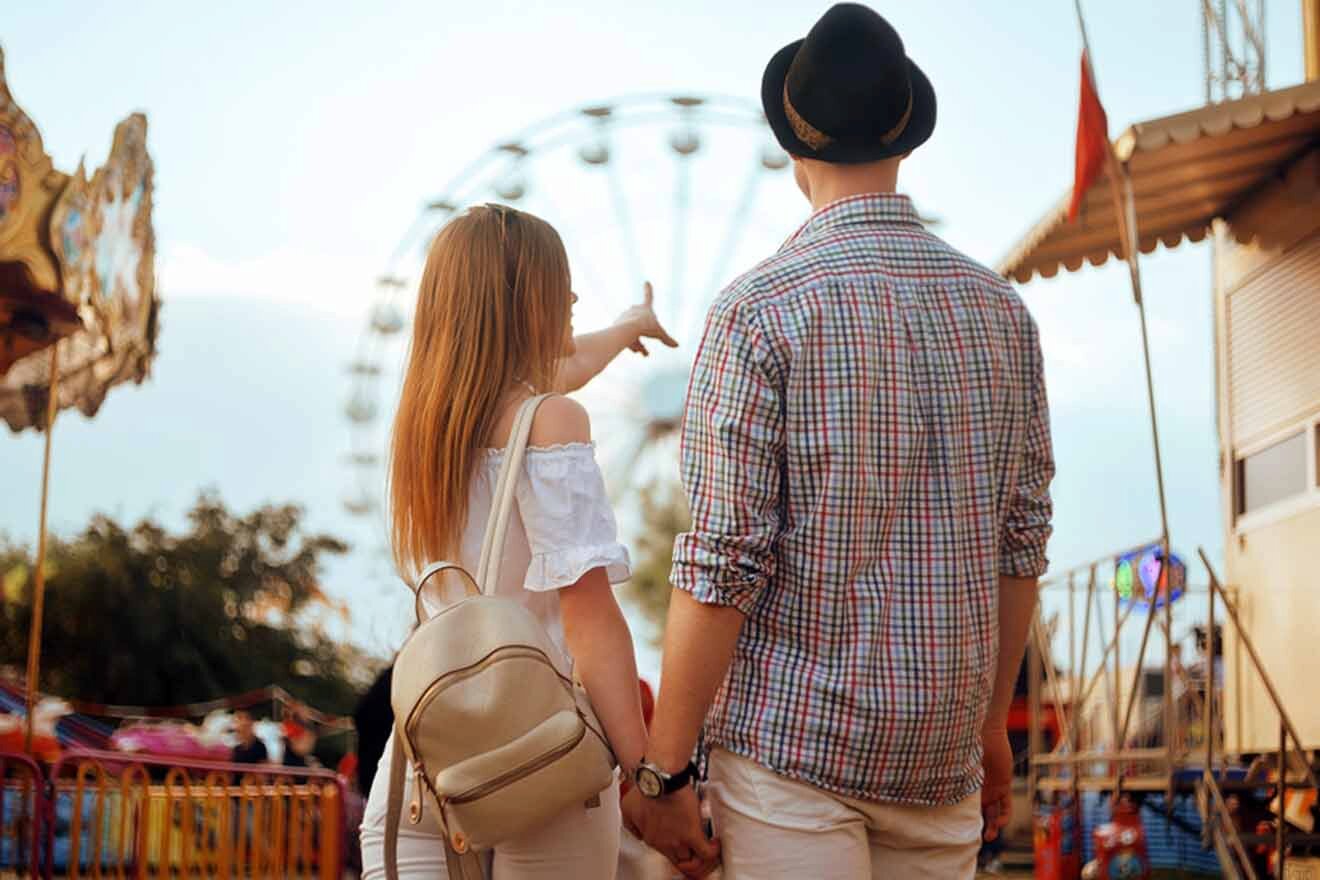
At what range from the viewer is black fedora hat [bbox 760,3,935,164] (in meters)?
2.28

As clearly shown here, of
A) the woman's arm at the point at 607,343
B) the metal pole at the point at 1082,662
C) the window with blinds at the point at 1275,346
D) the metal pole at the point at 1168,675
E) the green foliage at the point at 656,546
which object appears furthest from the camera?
the green foliage at the point at 656,546

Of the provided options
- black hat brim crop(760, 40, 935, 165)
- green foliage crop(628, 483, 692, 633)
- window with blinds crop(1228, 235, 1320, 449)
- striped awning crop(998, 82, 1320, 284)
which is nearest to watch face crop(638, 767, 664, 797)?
black hat brim crop(760, 40, 935, 165)

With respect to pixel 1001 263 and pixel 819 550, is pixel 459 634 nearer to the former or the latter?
pixel 819 550

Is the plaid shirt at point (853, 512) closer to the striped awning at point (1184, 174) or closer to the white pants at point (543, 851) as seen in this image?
the white pants at point (543, 851)

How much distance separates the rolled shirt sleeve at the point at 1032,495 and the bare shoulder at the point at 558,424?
62 cm

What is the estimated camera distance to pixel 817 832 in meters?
2.03

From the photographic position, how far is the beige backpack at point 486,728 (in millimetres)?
2055

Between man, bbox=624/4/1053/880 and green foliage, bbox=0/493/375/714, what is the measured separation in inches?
1277

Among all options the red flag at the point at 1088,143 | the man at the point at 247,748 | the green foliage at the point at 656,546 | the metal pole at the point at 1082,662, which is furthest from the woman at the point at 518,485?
the green foliage at the point at 656,546

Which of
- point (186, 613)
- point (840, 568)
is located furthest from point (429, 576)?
point (186, 613)

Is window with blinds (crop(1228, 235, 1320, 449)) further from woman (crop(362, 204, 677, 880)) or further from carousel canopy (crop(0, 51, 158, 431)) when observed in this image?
carousel canopy (crop(0, 51, 158, 431))

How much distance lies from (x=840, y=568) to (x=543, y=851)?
0.55m

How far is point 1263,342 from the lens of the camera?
845 centimetres

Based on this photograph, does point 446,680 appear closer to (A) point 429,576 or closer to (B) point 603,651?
(A) point 429,576
